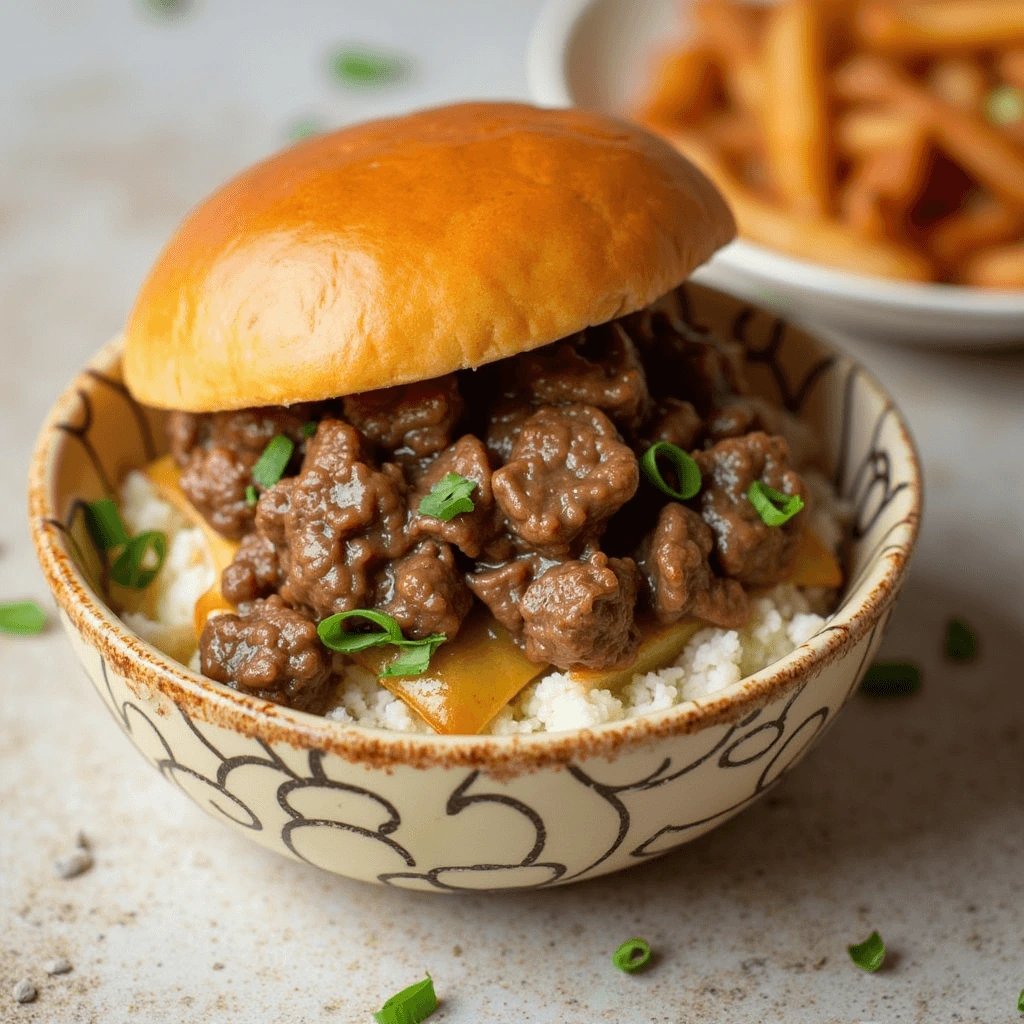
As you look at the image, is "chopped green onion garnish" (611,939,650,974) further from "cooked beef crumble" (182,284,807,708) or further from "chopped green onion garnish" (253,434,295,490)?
"chopped green onion garnish" (253,434,295,490)

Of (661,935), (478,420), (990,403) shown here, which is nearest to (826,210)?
(990,403)

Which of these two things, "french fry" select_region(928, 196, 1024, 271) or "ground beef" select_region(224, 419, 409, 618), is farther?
"french fry" select_region(928, 196, 1024, 271)

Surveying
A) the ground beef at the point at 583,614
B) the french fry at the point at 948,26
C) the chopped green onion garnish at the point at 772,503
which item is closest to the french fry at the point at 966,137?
the french fry at the point at 948,26

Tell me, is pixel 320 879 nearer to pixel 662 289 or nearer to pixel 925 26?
pixel 662 289

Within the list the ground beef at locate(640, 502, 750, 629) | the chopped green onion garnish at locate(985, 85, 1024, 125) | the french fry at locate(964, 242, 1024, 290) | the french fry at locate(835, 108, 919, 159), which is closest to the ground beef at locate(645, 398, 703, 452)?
the ground beef at locate(640, 502, 750, 629)

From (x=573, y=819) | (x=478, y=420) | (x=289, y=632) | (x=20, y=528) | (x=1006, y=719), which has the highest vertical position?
(x=478, y=420)

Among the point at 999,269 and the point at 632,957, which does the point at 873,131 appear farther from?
the point at 632,957

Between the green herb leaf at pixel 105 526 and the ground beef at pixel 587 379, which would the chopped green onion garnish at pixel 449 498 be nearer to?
the ground beef at pixel 587 379
